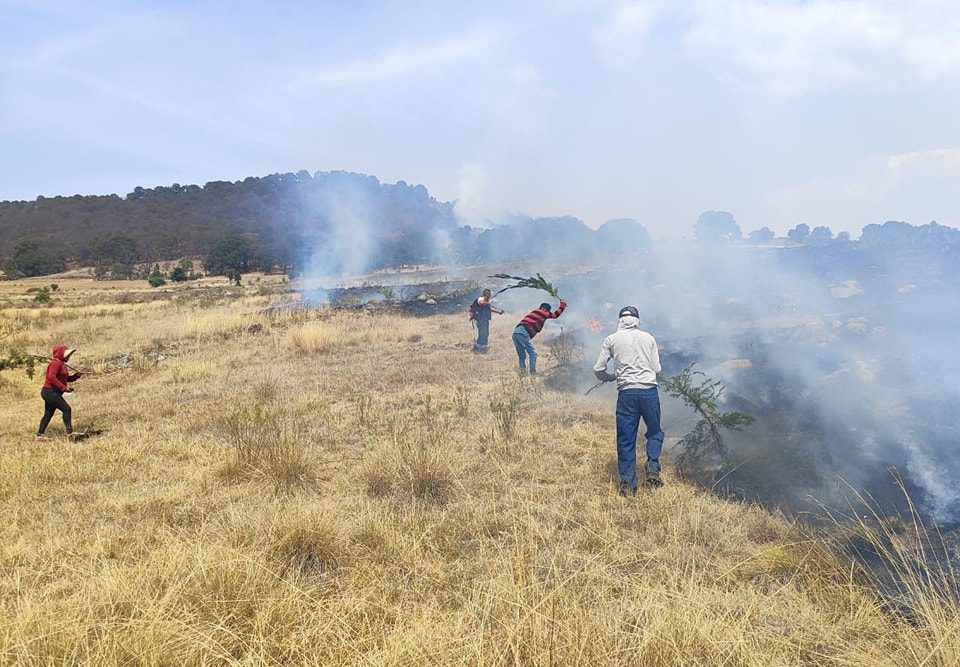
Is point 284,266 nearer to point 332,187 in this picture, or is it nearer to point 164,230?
point 332,187

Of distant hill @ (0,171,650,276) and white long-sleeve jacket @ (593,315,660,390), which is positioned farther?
distant hill @ (0,171,650,276)

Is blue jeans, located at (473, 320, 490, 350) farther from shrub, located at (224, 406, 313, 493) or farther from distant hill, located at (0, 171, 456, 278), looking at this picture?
distant hill, located at (0, 171, 456, 278)

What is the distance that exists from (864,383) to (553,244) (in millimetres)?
45230

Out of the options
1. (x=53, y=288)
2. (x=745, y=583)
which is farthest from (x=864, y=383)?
(x=53, y=288)

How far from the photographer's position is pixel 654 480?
469 centimetres

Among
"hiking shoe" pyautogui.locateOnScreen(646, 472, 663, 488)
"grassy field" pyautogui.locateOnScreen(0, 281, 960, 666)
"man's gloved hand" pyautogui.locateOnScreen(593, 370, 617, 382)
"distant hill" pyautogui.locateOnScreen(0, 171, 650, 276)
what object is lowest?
"hiking shoe" pyautogui.locateOnScreen(646, 472, 663, 488)

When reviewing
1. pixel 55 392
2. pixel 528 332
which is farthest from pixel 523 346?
pixel 55 392

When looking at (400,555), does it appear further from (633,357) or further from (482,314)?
(482,314)

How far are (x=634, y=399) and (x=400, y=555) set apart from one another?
2641 mm

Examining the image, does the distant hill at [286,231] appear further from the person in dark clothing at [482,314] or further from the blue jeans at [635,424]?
the blue jeans at [635,424]

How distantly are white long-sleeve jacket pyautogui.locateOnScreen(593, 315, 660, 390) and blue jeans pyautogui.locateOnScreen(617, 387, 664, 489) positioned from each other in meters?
0.09

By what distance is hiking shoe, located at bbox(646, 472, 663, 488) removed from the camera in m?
4.69

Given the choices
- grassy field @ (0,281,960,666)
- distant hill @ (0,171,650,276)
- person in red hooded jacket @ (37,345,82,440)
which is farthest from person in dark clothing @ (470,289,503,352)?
distant hill @ (0,171,650,276)

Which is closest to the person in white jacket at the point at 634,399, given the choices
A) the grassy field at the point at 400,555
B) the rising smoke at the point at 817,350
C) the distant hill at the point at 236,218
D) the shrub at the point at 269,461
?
the grassy field at the point at 400,555
